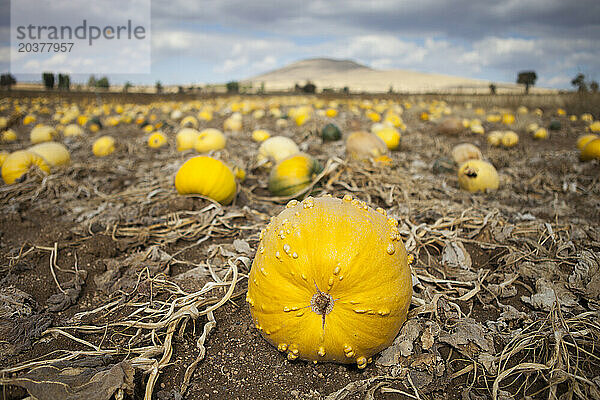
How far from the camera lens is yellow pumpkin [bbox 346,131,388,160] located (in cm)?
590

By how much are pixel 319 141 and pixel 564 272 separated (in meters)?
6.34

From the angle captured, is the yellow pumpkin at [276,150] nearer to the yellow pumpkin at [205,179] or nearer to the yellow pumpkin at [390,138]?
the yellow pumpkin at [205,179]

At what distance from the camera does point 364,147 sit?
6016 millimetres

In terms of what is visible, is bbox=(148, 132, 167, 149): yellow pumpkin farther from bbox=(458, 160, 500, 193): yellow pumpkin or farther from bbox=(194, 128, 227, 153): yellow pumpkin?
bbox=(458, 160, 500, 193): yellow pumpkin

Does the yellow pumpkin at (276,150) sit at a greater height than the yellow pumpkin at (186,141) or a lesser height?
lesser

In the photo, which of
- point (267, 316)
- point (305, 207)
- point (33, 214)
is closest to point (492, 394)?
point (267, 316)

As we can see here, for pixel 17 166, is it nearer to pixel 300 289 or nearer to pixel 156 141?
pixel 156 141

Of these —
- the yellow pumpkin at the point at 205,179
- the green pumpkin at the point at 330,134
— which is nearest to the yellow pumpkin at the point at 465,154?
the green pumpkin at the point at 330,134

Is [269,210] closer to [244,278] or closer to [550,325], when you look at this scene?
[244,278]

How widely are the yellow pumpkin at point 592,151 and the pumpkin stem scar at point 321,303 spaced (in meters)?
6.99

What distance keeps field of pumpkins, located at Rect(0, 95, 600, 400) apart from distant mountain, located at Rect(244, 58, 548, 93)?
2201 inches

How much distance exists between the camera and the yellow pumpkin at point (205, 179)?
409cm

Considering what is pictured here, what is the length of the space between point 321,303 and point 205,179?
2605mm

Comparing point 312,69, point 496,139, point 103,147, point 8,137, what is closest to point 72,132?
point 8,137
